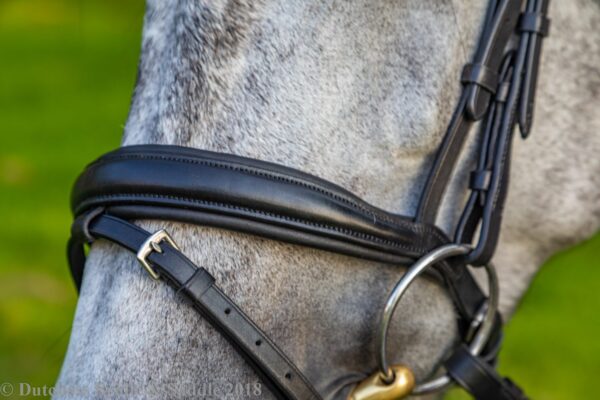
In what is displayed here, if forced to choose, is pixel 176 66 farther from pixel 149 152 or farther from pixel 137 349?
pixel 137 349

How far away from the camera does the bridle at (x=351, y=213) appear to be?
5.06ft

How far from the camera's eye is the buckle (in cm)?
153

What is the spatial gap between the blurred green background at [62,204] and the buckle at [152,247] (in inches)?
15.5

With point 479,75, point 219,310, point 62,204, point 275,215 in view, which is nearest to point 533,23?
point 479,75

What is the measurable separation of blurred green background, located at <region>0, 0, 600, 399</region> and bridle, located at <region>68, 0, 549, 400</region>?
41 centimetres

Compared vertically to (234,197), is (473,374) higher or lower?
lower

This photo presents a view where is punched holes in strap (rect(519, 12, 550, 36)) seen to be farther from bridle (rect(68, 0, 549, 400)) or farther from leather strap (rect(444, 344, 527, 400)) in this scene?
leather strap (rect(444, 344, 527, 400))

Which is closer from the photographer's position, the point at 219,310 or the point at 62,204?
the point at 219,310

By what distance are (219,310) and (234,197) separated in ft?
0.65

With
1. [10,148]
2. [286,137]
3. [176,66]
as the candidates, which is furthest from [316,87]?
[10,148]

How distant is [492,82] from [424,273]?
0.40 metres

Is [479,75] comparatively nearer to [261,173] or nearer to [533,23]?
[533,23]

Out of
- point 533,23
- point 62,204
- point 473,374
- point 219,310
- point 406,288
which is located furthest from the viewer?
point 62,204

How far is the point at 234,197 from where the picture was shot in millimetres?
1539
